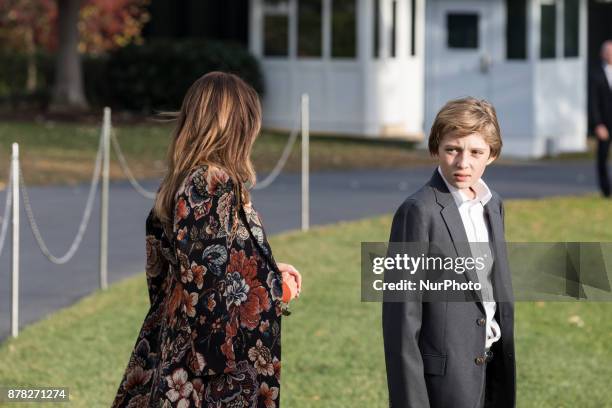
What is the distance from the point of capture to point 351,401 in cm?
787

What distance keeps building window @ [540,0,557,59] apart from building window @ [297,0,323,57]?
5546 millimetres

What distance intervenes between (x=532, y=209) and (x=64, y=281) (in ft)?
21.9

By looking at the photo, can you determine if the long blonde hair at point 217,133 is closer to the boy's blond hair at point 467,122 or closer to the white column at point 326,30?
the boy's blond hair at point 467,122

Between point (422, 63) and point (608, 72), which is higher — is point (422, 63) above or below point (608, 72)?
above

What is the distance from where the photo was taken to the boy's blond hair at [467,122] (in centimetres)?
464

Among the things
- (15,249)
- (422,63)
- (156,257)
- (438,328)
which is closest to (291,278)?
(156,257)

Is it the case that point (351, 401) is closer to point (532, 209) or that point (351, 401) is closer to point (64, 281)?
point (64, 281)

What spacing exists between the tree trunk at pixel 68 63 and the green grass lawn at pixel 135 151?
2.52m

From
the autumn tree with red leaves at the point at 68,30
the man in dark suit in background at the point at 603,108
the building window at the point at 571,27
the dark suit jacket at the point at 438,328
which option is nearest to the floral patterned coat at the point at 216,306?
the dark suit jacket at the point at 438,328

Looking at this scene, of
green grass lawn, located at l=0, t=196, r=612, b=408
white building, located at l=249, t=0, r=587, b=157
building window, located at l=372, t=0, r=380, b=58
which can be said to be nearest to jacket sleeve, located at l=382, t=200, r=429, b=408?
green grass lawn, located at l=0, t=196, r=612, b=408

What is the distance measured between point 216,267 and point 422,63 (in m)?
22.9

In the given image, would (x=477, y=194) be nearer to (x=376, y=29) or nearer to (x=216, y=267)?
(x=216, y=267)

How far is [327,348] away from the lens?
30.5 feet

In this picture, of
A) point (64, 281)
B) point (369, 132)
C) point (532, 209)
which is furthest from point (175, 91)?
point (64, 281)
